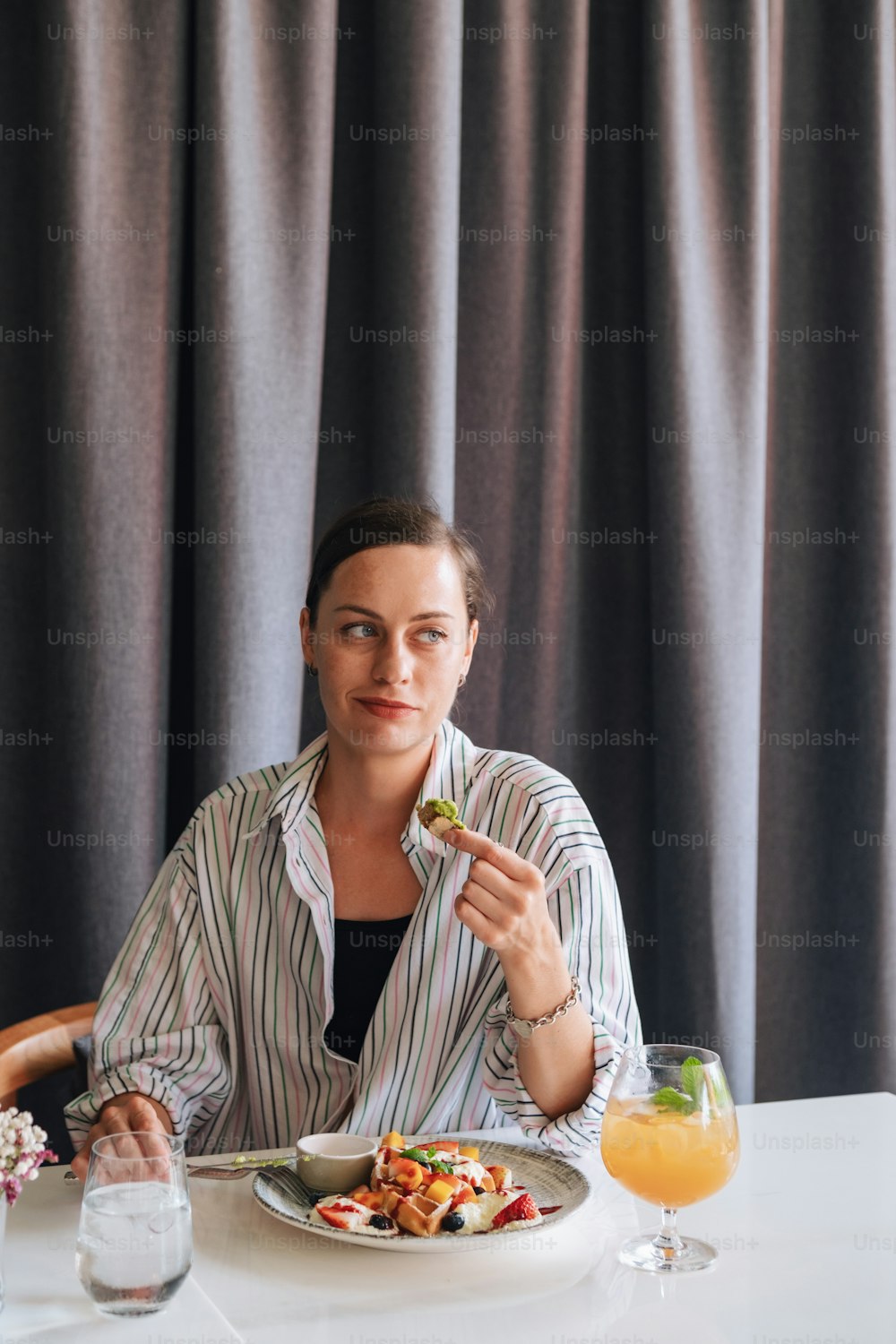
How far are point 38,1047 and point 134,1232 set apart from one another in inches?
30.0

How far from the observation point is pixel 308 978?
1427mm

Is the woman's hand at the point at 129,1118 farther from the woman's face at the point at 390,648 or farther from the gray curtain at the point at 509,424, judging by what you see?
the gray curtain at the point at 509,424

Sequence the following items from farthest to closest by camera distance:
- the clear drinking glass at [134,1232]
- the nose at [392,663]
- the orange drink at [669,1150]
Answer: the nose at [392,663]
the orange drink at [669,1150]
the clear drinking glass at [134,1232]

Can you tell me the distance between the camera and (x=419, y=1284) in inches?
37.2

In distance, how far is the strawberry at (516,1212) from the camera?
984 mm

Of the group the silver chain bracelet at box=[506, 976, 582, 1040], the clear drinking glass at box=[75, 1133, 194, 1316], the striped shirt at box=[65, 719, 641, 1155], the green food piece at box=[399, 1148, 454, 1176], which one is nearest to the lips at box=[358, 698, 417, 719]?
the striped shirt at box=[65, 719, 641, 1155]

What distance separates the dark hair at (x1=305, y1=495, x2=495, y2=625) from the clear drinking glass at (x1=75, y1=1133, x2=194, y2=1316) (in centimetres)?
78

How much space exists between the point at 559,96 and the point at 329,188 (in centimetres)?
44

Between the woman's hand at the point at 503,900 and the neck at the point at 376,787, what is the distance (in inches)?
12.3

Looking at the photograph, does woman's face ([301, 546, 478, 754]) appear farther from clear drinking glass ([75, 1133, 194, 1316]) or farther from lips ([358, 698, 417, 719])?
clear drinking glass ([75, 1133, 194, 1316])

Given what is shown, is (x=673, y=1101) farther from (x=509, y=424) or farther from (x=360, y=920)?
(x=509, y=424)

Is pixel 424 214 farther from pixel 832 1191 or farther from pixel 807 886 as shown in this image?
pixel 832 1191

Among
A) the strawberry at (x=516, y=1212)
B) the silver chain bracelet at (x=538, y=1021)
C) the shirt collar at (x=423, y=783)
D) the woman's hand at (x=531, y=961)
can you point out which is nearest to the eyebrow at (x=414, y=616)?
the shirt collar at (x=423, y=783)

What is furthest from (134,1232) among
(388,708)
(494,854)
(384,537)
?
(384,537)
